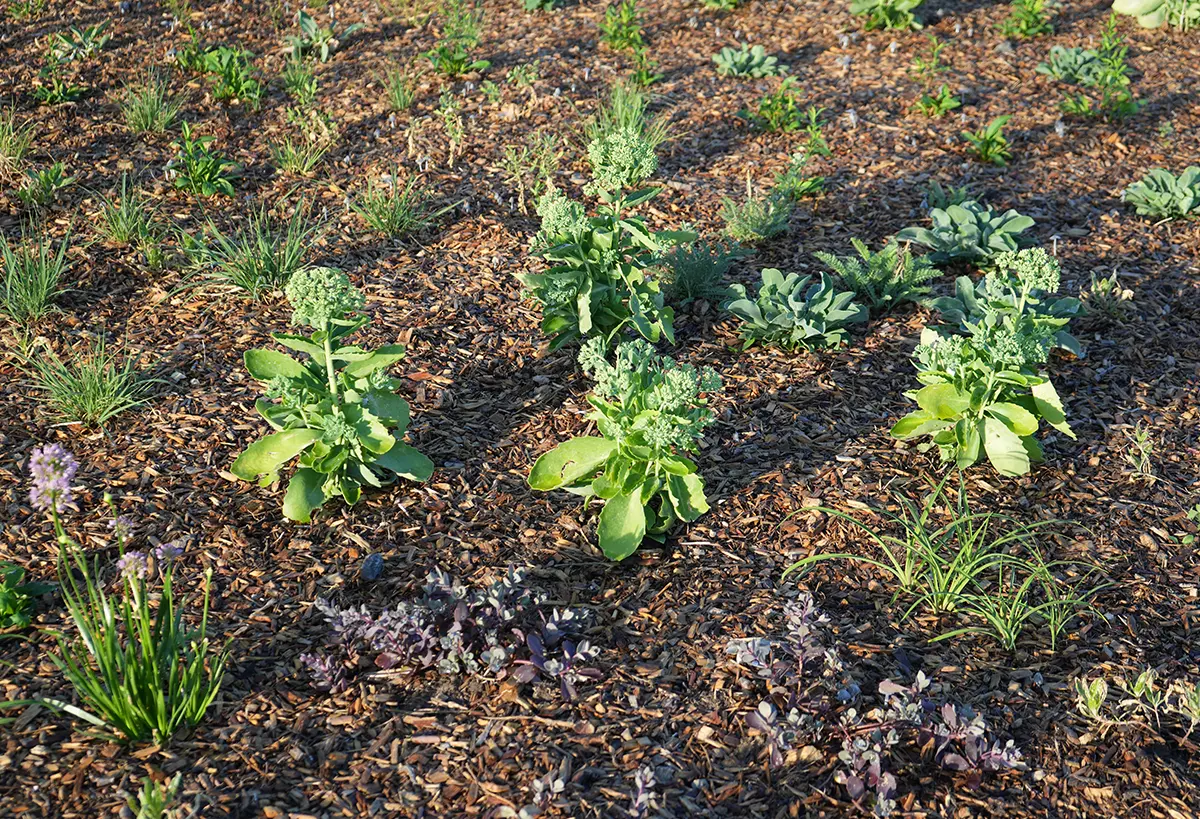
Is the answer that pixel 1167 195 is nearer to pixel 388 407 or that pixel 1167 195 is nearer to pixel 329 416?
pixel 388 407

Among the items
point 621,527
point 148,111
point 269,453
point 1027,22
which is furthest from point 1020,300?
point 148,111

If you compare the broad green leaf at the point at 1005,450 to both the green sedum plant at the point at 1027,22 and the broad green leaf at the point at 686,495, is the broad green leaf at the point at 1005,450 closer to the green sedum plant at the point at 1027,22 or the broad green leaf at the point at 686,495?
the broad green leaf at the point at 686,495

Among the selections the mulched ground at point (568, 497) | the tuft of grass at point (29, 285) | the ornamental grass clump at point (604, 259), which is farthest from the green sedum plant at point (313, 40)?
the ornamental grass clump at point (604, 259)

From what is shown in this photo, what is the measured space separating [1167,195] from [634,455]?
3.81 meters

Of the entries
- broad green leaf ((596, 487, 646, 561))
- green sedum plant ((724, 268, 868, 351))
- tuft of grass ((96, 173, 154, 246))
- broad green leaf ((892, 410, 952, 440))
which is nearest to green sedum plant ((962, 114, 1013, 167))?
green sedum plant ((724, 268, 868, 351))

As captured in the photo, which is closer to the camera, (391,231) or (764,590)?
(764,590)

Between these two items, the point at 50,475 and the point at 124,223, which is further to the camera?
the point at 124,223

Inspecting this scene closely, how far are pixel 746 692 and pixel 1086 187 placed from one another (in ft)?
13.8

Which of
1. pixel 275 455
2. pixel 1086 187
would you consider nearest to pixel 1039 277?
pixel 1086 187

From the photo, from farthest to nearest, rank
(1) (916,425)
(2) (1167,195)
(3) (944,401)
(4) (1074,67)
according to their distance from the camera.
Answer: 1. (4) (1074,67)
2. (2) (1167,195)
3. (1) (916,425)
4. (3) (944,401)

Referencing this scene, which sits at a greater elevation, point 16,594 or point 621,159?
point 621,159

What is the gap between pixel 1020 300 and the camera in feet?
13.1

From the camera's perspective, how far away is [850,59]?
7.15 meters

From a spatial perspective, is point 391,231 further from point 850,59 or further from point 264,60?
point 850,59
